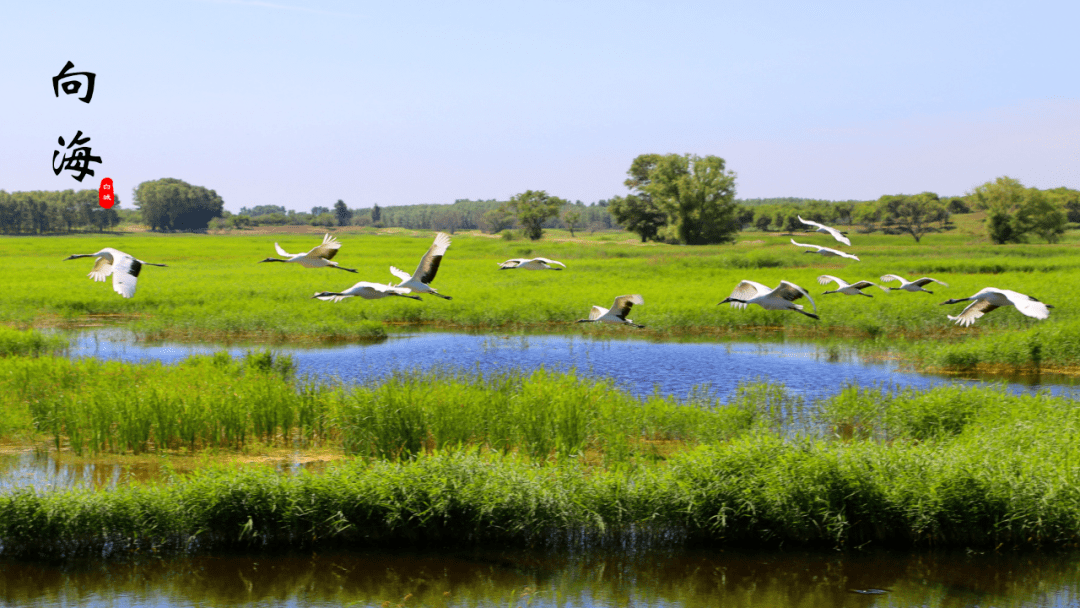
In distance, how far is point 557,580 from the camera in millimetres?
9141

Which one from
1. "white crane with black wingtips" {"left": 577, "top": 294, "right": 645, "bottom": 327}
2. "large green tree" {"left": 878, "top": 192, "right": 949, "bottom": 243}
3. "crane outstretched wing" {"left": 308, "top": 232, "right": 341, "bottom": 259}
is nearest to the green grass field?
"white crane with black wingtips" {"left": 577, "top": 294, "right": 645, "bottom": 327}

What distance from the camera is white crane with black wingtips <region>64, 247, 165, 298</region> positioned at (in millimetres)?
10055

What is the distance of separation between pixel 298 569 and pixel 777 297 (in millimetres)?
8475

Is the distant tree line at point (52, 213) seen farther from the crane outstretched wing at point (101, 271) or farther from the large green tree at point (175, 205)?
the crane outstretched wing at point (101, 271)

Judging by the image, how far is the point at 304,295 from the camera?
35406 mm

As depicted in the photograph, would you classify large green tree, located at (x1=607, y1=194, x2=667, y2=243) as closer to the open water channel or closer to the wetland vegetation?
the wetland vegetation

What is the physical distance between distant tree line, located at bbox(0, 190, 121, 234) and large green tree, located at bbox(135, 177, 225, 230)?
5.36m

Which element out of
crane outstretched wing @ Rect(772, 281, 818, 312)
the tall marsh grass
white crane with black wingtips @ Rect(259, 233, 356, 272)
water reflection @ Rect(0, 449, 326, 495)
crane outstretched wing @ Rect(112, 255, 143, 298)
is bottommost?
water reflection @ Rect(0, 449, 326, 495)

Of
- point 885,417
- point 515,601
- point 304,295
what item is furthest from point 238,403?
point 304,295

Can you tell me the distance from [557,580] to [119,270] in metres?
6.76

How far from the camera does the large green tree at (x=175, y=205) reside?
391 ft

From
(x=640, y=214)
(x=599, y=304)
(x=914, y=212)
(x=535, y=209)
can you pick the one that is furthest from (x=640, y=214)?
(x=599, y=304)

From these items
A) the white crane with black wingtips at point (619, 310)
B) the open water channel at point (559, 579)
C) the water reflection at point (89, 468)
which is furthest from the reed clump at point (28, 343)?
the white crane with black wingtips at point (619, 310)

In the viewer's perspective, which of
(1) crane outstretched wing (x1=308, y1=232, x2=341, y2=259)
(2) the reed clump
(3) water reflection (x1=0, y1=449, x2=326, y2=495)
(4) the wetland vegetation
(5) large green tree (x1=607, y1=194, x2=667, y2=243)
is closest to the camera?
(4) the wetland vegetation
